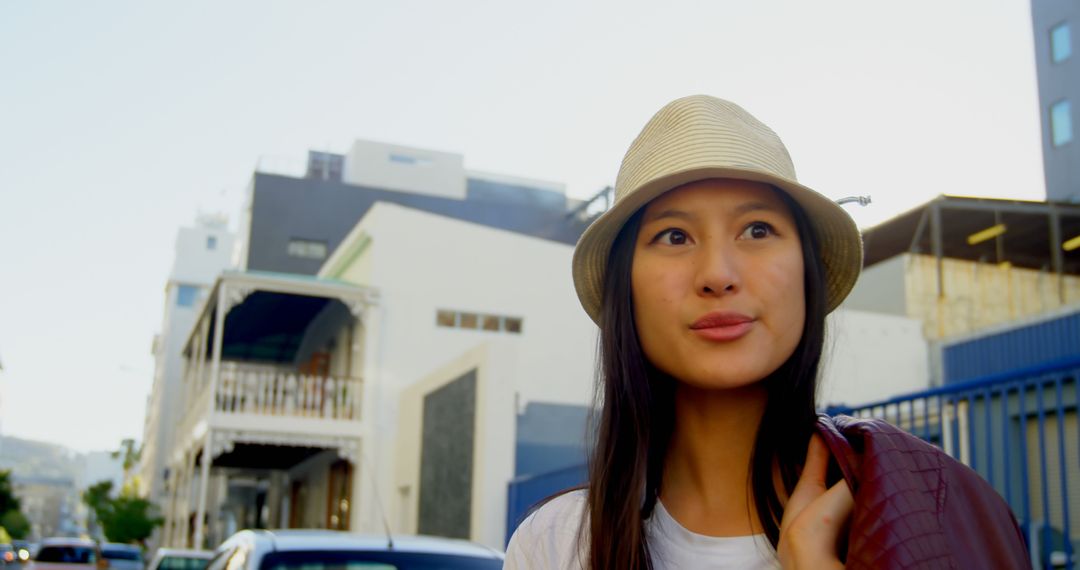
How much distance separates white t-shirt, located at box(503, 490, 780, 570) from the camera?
4.77 feet

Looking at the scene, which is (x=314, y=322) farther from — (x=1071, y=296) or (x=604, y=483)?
(x=604, y=483)

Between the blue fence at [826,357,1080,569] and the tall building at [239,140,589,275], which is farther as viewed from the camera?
the tall building at [239,140,589,275]

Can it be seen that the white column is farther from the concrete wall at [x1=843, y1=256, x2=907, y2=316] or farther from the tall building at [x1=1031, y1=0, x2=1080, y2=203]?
the tall building at [x1=1031, y1=0, x2=1080, y2=203]

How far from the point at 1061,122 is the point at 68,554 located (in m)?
26.8

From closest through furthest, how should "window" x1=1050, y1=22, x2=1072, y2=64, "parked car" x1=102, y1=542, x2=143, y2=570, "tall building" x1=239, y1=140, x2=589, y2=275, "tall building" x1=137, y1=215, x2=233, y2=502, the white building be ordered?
the white building, "parked car" x1=102, y1=542, x2=143, y2=570, "window" x1=1050, y1=22, x2=1072, y2=64, "tall building" x1=239, y1=140, x2=589, y2=275, "tall building" x1=137, y1=215, x2=233, y2=502

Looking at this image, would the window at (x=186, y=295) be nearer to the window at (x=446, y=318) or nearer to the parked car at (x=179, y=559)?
the window at (x=446, y=318)

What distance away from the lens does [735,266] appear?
4.83 feet

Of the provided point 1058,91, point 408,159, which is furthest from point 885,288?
point 408,159

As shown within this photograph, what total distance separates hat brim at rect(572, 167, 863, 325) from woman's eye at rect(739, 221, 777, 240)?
0.06 meters

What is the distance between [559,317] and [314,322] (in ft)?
23.4

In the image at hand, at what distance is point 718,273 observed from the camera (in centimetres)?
146

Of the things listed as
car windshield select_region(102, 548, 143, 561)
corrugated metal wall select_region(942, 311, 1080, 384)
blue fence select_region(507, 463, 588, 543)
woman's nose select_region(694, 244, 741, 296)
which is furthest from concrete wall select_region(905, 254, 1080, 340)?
woman's nose select_region(694, 244, 741, 296)

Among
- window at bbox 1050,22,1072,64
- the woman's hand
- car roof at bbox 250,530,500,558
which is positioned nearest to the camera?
the woman's hand

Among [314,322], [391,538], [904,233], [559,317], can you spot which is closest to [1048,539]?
[391,538]
